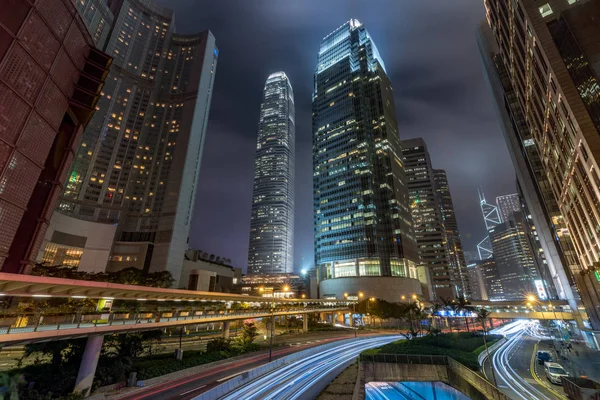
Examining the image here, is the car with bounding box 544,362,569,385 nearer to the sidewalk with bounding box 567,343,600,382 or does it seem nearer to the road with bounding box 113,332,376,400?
the sidewalk with bounding box 567,343,600,382

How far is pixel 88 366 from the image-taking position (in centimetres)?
2352

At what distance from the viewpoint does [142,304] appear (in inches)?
1230

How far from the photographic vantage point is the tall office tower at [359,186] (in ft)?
409

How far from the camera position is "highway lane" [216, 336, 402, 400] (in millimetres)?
24719

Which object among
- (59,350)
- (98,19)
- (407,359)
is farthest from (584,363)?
(98,19)

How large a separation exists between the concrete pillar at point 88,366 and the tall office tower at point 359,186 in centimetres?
10613

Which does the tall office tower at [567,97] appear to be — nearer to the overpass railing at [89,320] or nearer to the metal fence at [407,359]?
the metal fence at [407,359]

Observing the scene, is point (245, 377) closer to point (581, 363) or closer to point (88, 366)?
point (88, 366)

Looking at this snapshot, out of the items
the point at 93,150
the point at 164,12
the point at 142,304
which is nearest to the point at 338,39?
the point at 164,12

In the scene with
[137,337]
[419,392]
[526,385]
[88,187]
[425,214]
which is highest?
[425,214]

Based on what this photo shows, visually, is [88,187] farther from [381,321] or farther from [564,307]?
[564,307]

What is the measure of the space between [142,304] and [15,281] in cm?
1586

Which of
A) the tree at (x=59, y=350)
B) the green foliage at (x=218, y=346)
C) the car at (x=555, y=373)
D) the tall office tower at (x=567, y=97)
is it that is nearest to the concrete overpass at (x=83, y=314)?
the tree at (x=59, y=350)

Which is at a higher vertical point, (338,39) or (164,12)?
(338,39)
